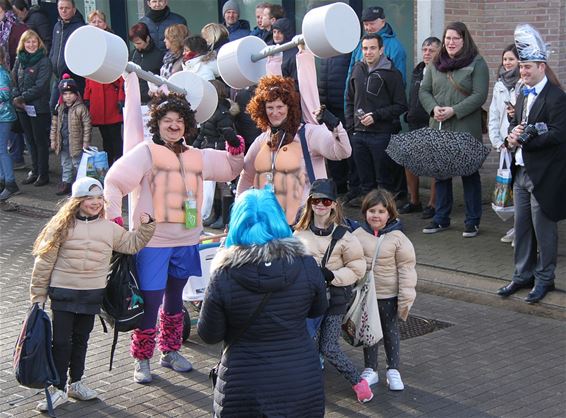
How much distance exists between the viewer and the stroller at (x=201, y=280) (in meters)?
7.79

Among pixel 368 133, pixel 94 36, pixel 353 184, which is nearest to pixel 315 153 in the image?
pixel 94 36

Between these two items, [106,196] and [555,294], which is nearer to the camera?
[106,196]

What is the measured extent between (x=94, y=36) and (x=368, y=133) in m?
4.80

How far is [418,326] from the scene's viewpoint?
8094mm

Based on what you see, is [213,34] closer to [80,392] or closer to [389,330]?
[389,330]

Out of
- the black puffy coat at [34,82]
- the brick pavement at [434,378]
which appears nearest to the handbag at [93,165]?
the black puffy coat at [34,82]

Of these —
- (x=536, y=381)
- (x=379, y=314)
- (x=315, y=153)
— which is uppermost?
(x=315, y=153)

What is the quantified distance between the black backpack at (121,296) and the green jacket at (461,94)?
4559mm

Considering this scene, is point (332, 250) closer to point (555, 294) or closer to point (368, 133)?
point (555, 294)

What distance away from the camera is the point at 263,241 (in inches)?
189

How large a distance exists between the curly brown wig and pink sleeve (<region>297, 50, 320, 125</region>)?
0.12 metres

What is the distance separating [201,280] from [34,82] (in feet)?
21.0

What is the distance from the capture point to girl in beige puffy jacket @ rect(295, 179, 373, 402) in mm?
6500

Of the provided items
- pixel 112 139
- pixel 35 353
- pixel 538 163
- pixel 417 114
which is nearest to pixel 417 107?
pixel 417 114
